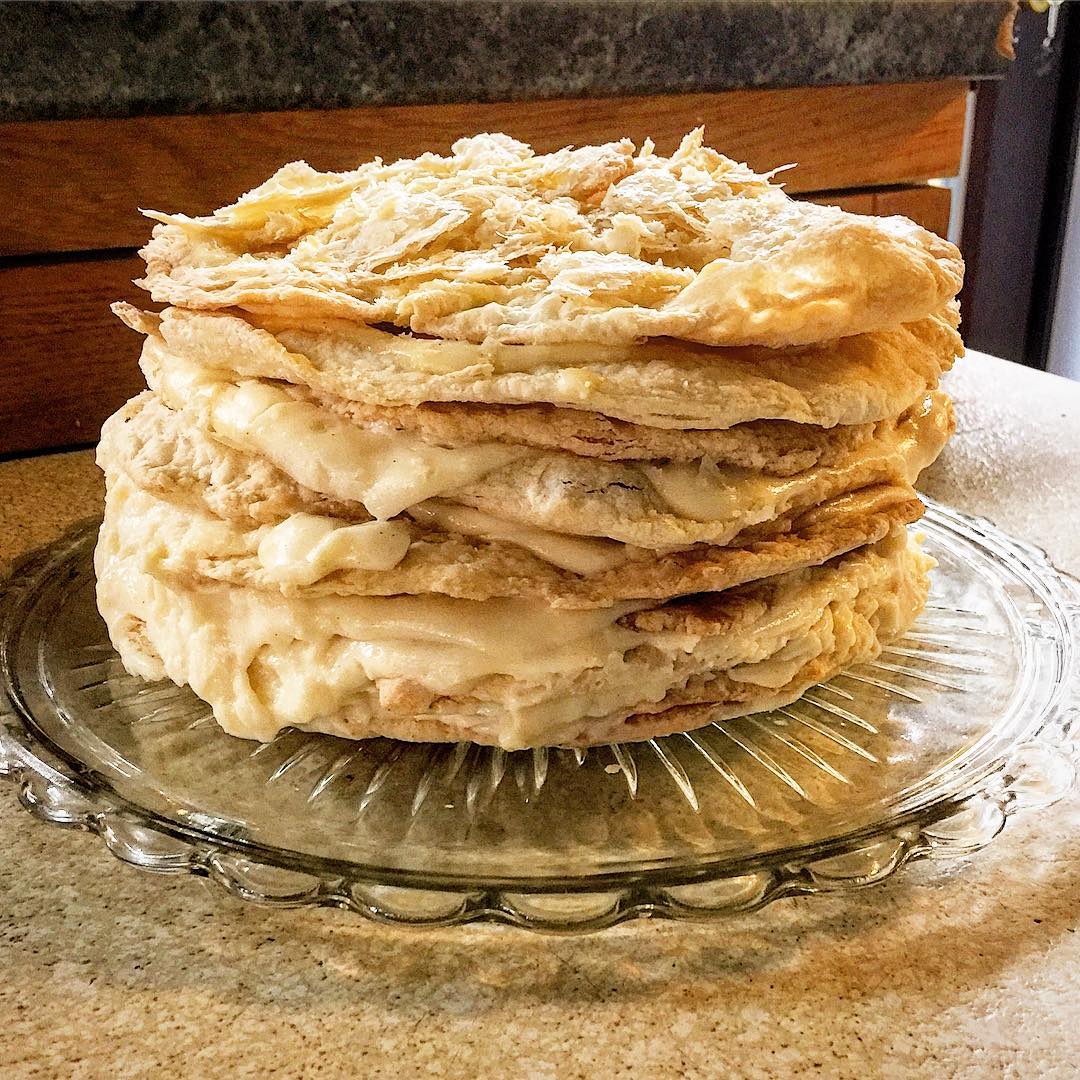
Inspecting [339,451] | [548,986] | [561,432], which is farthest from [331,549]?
[548,986]

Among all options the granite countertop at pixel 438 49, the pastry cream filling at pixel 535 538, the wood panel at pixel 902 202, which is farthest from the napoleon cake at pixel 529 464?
the wood panel at pixel 902 202

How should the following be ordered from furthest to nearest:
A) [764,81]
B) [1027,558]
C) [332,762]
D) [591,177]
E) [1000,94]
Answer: [1000,94], [764,81], [1027,558], [591,177], [332,762]

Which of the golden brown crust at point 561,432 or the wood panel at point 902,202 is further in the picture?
the wood panel at point 902,202

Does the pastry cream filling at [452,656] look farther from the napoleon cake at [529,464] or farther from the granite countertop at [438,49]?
the granite countertop at [438,49]

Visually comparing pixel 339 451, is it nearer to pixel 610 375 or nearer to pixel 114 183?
pixel 610 375

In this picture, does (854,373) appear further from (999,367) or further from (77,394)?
(999,367)

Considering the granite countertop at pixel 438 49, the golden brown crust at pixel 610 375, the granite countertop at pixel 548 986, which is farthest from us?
the granite countertop at pixel 438 49

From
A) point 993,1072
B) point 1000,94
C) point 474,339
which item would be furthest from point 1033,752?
point 1000,94

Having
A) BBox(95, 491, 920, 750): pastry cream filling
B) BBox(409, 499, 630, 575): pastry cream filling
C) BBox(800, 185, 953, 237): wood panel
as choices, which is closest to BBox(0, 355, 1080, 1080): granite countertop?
BBox(95, 491, 920, 750): pastry cream filling
